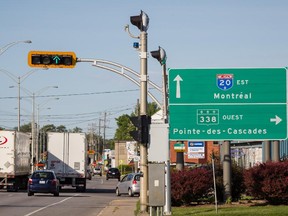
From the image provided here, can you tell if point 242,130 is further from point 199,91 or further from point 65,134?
point 65,134

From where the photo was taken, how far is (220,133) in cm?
2464

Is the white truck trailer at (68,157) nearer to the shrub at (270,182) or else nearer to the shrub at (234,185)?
the shrub at (234,185)

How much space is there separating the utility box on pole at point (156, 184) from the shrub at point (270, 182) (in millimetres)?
6134

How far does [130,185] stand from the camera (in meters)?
46.0

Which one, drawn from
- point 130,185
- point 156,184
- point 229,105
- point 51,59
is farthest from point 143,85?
point 130,185

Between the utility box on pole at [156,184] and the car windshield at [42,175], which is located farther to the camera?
the car windshield at [42,175]

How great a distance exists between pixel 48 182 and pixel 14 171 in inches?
209

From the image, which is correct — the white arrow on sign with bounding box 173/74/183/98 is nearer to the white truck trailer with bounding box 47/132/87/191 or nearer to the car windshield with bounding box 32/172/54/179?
the car windshield with bounding box 32/172/54/179

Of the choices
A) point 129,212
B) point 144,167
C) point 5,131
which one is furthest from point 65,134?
point 144,167

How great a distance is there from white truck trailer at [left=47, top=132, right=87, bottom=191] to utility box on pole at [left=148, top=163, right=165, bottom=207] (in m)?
30.7

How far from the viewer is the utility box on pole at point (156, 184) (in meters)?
21.0

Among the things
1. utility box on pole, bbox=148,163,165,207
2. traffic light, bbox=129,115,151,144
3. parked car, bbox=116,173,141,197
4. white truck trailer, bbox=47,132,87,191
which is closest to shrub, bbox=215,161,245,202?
traffic light, bbox=129,115,151,144

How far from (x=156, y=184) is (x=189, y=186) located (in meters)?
7.47

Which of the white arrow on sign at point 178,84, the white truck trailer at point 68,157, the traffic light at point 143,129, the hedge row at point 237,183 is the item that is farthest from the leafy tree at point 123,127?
the traffic light at point 143,129
